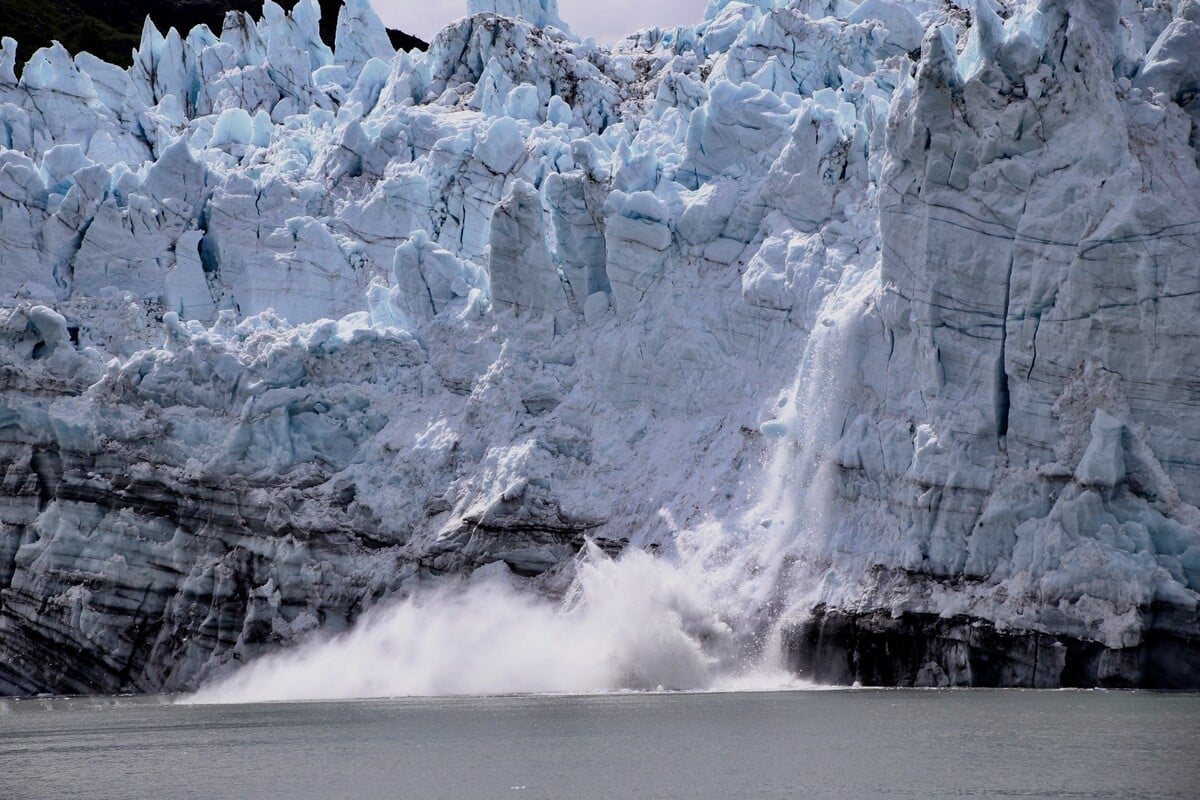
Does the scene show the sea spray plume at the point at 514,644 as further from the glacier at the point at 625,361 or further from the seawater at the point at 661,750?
the seawater at the point at 661,750

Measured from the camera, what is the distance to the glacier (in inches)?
997

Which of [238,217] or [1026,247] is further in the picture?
[238,217]

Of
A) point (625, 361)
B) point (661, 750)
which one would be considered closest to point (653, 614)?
point (625, 361)

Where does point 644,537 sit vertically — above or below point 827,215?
below

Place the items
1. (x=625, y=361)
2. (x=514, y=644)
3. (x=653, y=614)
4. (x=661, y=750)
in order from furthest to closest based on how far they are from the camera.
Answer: (x=625, y=361), (x=514, y=644), (x=653, y=614), (x=661, y=750)

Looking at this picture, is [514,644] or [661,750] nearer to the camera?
[661,750]

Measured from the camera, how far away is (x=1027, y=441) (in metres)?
25.8

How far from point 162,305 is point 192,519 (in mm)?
5384

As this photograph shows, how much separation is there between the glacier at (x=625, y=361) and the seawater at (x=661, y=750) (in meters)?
2.58

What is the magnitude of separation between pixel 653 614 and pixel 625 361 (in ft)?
19.0

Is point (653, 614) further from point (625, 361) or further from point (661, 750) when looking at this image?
point (661, 750)

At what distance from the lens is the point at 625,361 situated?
32.4 meters

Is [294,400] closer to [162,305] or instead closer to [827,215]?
[162,305]

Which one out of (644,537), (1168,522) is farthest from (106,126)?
(1168,522)
